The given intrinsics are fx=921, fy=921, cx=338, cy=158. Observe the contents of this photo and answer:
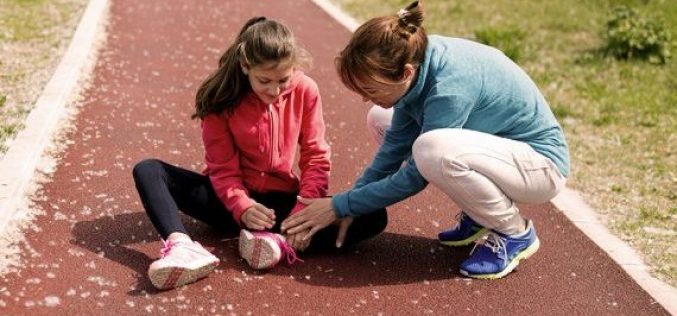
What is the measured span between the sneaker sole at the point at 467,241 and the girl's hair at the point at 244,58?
1263 millimetres

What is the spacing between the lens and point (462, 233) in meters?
4.85

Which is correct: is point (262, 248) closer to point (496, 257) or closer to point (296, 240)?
point (296, 240)

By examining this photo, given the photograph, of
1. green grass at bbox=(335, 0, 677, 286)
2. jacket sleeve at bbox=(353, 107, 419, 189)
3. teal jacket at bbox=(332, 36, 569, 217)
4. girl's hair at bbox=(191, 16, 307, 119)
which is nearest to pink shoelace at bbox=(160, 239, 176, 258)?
girl's hair at bbox=(191, 16, 307, 119)

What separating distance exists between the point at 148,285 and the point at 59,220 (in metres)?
0.86

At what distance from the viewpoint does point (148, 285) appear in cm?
415

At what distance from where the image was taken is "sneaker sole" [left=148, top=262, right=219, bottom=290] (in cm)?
401

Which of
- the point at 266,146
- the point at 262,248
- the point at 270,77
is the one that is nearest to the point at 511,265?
the point at 262,248

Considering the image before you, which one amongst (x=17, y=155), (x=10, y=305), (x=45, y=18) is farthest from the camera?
(x=45, y=18)

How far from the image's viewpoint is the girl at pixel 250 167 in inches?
167

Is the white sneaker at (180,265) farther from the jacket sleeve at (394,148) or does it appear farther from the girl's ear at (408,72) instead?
the girl's ear at (408,72)

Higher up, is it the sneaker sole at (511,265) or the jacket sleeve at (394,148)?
the jacket sleeve at (394,148)

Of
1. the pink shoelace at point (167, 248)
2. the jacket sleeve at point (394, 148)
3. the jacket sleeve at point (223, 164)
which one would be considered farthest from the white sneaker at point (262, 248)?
the jacket sleeve at point (394, 148)

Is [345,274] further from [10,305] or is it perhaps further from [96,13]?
[96,13]

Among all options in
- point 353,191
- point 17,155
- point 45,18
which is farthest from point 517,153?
point 45,18
